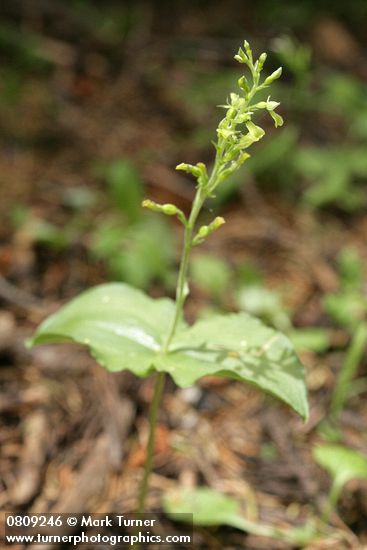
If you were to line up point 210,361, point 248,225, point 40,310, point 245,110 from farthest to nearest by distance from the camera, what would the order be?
point 248,225 < point 40,310 < point 210,361 < point 245,110

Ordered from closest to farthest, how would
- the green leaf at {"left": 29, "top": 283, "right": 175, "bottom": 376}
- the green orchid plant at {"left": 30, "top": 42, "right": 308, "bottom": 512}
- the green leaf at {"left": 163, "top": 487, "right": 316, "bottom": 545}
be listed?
the green orchid plant at {"left": 30, "top": 42, "right": 308, "bottom": 512}
the green leaf at {"left": 29, "top": 283, "right": 175, "bottom": 376}
the green leaf at {"left": 163, "top": 487, "right": 316, "bottom": 545}

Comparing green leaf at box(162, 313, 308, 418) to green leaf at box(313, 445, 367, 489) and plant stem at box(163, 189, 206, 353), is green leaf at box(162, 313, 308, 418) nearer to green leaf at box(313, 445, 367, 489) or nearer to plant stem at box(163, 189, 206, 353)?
plant stem at box(163, 189, 206, 353)

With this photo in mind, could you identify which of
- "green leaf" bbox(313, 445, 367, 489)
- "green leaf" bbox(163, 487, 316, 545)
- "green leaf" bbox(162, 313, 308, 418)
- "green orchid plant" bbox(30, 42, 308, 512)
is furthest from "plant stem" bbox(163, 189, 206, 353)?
"green leaf" bbox(313, 445, 367, 489)

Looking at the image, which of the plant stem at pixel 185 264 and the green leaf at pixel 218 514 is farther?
the green leaf at pixel 218 514

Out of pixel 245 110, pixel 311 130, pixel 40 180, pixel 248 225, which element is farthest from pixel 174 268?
pixel 311 130

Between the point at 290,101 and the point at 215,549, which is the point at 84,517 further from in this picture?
the point at 290,101

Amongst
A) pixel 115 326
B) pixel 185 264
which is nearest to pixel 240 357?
pixel 185 264

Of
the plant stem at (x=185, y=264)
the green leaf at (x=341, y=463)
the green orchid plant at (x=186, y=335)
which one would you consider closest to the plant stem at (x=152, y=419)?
the green orchid plant at (x=186, y=335)

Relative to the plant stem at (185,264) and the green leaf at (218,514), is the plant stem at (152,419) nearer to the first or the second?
the plant stem at (185,264)
